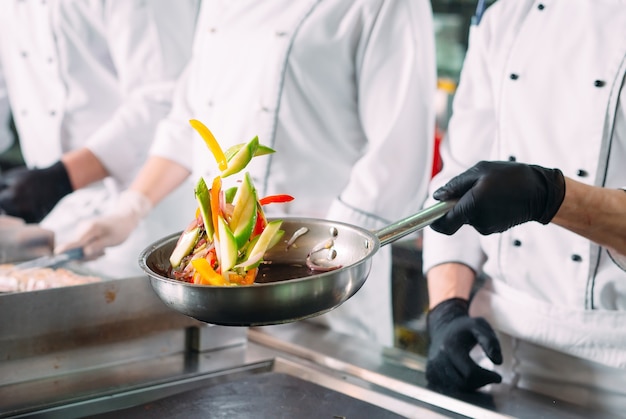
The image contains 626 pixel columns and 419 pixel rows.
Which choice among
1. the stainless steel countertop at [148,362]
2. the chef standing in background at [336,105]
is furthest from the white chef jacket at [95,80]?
the stainless steel countertop at [148,362]

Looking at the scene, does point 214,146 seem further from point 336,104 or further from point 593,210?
point 336,104

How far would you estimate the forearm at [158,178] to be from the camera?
268 cm

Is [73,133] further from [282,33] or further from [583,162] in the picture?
[583,162]

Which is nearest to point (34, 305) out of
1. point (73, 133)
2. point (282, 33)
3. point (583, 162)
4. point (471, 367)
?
point (471, 367)

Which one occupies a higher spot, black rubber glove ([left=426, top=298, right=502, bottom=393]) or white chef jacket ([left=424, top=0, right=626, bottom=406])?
white chef jacket ([left=424, top=0, right=626, bottom=406])

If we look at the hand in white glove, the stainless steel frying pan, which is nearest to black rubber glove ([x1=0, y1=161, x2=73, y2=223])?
the hand in white glove

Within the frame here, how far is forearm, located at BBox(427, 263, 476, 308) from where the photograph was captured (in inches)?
68.6

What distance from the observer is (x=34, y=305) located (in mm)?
1541

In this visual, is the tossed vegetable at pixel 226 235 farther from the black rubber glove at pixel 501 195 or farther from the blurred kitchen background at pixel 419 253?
the blurred kitchen background at pixel 419 253

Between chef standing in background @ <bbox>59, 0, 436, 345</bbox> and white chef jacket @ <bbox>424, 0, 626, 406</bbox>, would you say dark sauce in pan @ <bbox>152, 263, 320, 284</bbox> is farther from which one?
chef standing in background @ <bbox>59, 0, 436, 345</bbox>

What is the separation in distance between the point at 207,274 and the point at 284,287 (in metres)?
0.12

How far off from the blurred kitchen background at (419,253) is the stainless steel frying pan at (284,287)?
0.94 metres

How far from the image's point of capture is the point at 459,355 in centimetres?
155

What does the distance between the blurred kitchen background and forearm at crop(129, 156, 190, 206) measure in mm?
818
